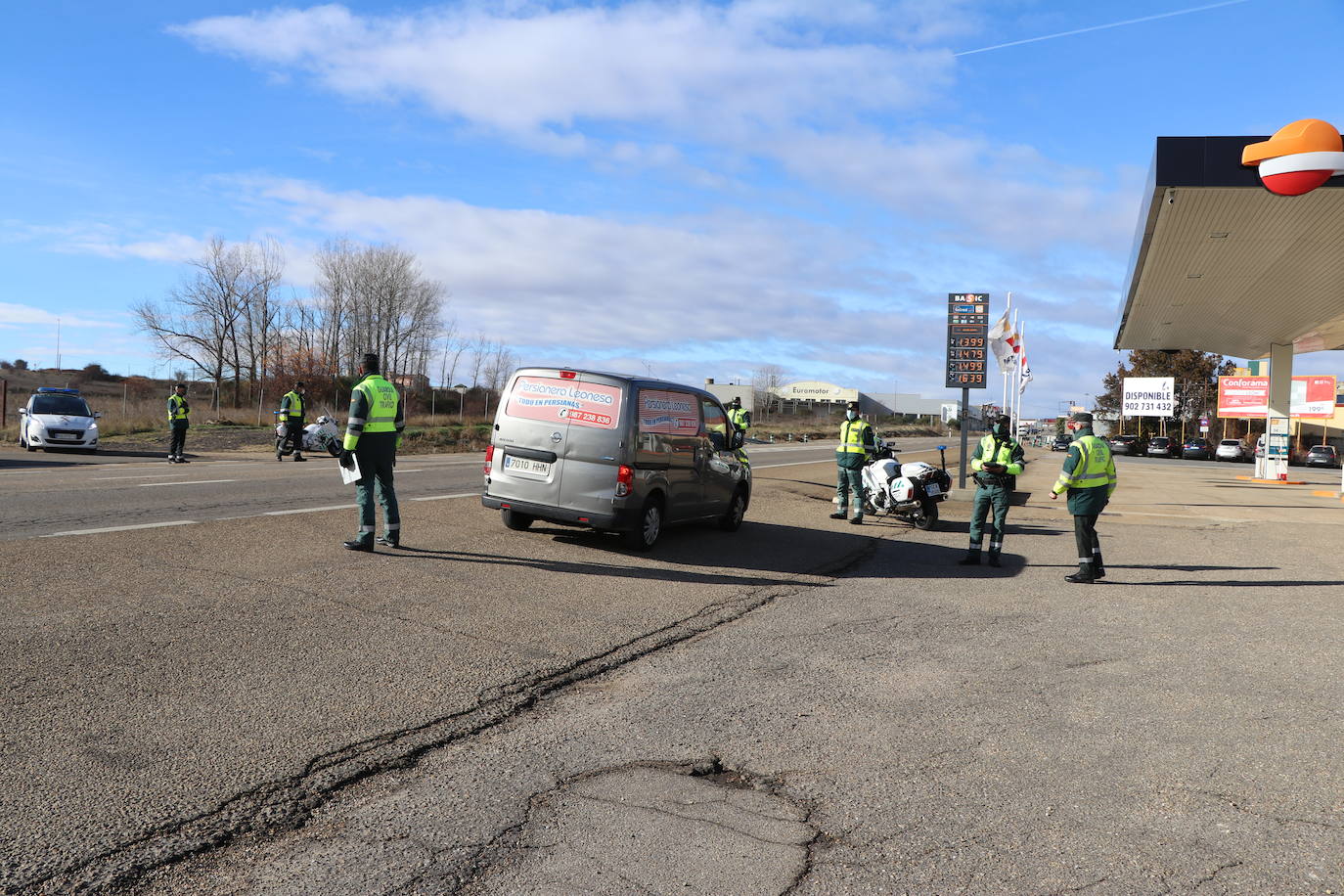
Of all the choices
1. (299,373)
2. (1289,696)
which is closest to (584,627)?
(1289,696)

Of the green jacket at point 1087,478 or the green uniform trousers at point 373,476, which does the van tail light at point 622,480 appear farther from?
the green jacket at point 1087,478

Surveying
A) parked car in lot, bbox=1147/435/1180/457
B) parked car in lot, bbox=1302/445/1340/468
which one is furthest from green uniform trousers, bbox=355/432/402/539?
parked car in lot, bbox=1147/435/1180/457

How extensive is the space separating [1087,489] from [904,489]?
4834 mm

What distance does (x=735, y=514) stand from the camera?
527 inches

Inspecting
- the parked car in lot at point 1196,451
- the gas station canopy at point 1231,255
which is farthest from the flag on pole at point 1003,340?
the parked car in lot at point 1196,451

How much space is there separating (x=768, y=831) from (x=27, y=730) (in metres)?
3.25

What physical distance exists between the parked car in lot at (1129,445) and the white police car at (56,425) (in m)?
59.3

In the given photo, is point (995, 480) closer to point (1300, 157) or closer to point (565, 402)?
point (565, 402)

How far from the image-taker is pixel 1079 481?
10.4 metres

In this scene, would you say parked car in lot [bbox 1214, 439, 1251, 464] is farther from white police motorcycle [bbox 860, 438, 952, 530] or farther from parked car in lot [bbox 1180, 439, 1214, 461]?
white police motorcycle [bbox 860, 438, 952, 530]

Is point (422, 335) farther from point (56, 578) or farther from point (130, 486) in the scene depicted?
point (56, 578)

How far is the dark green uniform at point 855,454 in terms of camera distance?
1492 centimetres

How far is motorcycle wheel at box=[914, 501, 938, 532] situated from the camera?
15031 millimetres

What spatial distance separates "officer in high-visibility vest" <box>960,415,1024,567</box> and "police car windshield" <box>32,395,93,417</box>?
23018 millimetres
